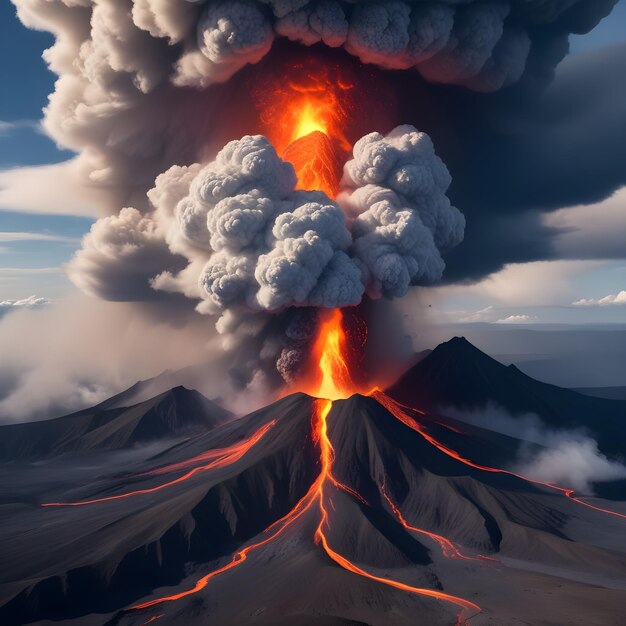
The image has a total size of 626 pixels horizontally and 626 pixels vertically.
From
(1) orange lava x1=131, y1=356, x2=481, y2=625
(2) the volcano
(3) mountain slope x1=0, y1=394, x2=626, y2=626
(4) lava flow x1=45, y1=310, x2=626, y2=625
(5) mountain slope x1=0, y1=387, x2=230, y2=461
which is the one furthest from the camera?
(5) mountain slope x1=0, y1=387, x2=230, y2=461

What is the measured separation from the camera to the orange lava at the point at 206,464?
4041 cm

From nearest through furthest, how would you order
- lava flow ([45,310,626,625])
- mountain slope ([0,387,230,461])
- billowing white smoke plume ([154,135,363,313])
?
lava flow ([45,310,626,625]), billowing white smoke plume ([154,135,363,313]), mountain slope ([0,387,230,461])

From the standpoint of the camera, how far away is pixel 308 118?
5031 centimetres

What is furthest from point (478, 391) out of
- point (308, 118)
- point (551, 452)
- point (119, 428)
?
point (119, 428)

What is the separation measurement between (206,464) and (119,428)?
1869 centimetres

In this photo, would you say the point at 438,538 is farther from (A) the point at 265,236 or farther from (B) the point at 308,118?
(B) the point at 308,118

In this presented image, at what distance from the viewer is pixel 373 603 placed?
2608cm

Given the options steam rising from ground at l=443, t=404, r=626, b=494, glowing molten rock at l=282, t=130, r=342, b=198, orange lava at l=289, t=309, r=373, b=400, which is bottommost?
steam rising from ground at l=443, t=404, r=626, b=494

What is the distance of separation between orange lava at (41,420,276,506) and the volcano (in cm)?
14

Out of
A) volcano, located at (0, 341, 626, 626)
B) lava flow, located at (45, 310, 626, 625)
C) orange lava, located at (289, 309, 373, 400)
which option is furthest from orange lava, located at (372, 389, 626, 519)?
orange lava, located at (289, 309, 373, 400)

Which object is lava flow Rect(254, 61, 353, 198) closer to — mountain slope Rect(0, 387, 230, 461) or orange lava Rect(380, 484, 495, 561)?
orange lava Rect(380, 484, 495, 561)

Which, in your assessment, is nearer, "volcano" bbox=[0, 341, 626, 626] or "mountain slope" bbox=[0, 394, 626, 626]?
"volcano" bbox=[0, 341, 626, 626]

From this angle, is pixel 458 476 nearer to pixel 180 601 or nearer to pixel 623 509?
pixel 623 509

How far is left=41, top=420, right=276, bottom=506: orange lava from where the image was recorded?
40.4 meters
